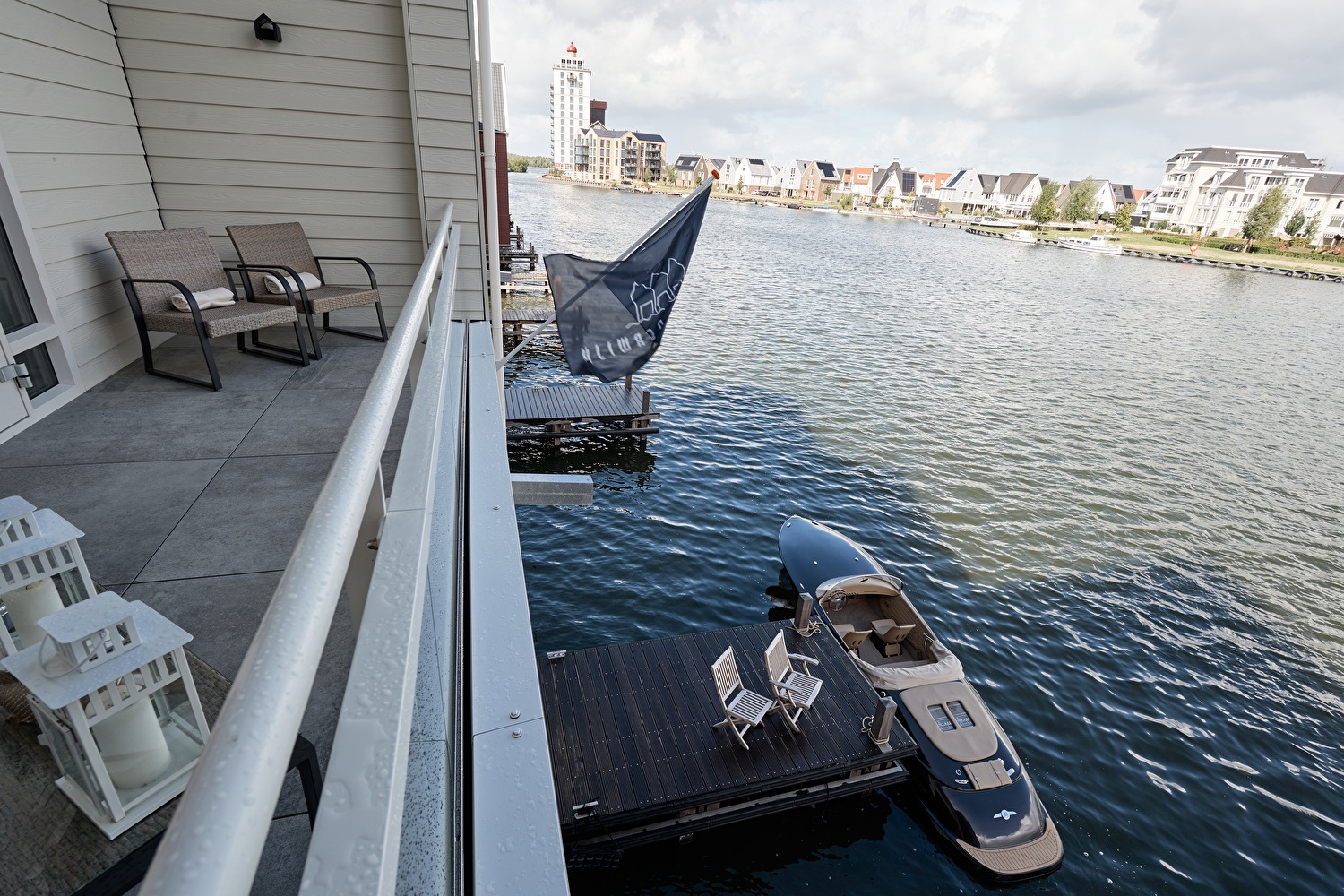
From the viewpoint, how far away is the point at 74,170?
4.68m

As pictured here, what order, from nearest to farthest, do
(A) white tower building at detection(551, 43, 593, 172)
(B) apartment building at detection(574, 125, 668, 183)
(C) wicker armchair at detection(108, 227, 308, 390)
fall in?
(C) wicker armchair at detection(108, 227, 308, 390), (B) apartment building at detection(574, 125, 668, 183), (A) white tower building at detection(551, 43, 593, 172)

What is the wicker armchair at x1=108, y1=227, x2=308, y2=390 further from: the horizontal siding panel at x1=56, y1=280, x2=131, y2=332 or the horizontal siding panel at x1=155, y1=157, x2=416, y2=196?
the horizontal siding panel at x1=155, y1=157, x2=416, y2=196

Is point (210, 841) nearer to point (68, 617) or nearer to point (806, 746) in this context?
point (68, 617)

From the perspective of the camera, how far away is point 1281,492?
15914mm

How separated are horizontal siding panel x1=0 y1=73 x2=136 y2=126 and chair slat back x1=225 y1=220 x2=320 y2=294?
1.05 m

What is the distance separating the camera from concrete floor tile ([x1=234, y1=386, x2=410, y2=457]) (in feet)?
A: 12.7

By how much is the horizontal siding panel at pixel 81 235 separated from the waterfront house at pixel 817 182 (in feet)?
446

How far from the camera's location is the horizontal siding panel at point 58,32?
13.4 ft

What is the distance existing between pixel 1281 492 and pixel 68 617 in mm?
21481

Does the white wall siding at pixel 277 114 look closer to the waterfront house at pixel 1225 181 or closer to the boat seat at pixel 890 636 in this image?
the boat seat at pixel 890 636

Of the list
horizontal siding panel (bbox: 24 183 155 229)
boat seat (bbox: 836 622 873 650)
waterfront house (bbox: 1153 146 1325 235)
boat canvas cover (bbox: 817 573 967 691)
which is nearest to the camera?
horizontal siding panel (bbox: 24 183 155 229)

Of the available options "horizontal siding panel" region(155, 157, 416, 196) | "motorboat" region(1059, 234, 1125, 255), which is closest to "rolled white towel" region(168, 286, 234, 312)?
"horizontal siding panel" region(155, 157, 416, 196)

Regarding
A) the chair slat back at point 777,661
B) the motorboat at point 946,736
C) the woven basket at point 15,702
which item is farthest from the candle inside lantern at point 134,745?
the motorboat at point 946,736

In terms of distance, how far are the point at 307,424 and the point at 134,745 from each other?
122 inches
